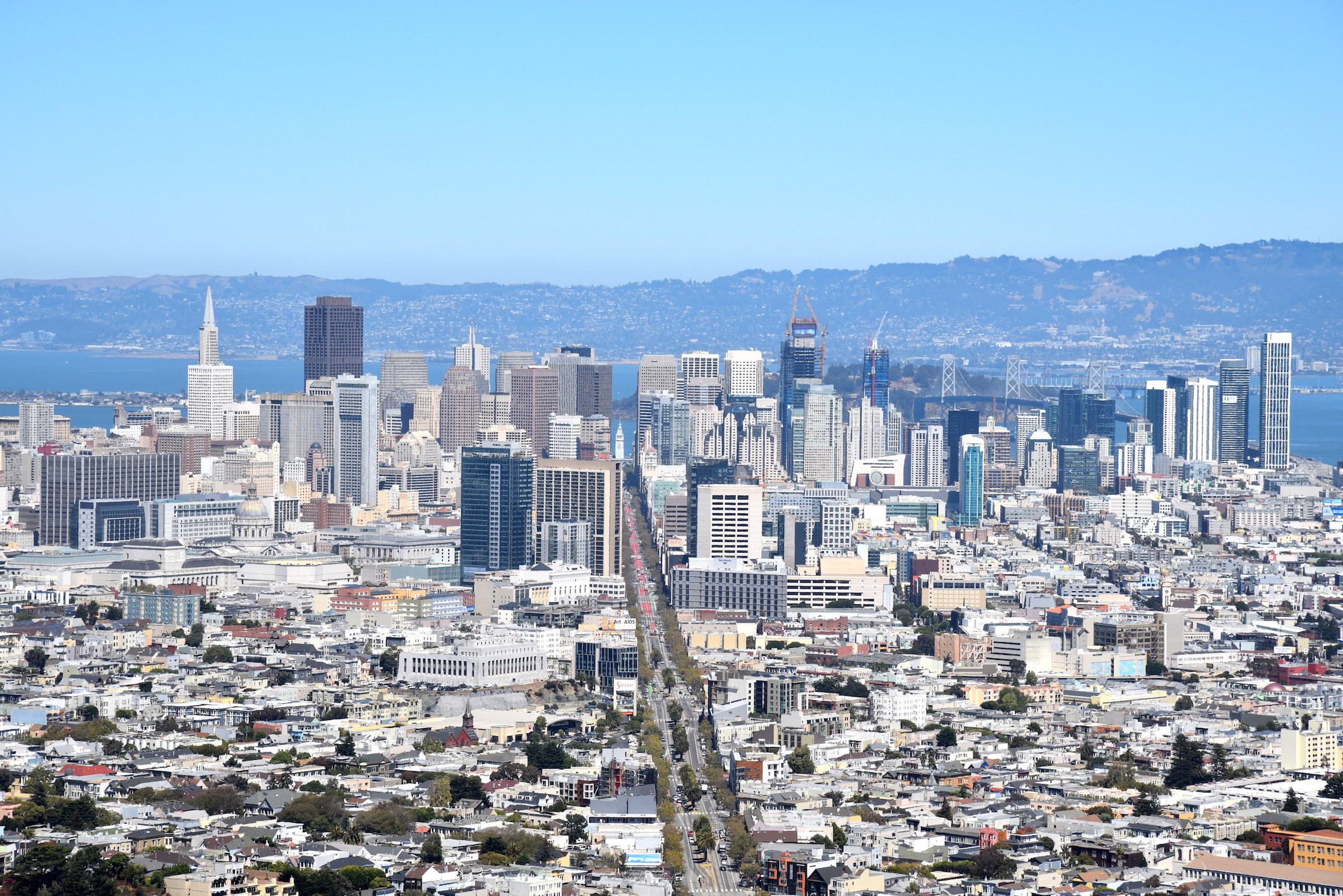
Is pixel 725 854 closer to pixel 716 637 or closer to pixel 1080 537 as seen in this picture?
pixel 716 637

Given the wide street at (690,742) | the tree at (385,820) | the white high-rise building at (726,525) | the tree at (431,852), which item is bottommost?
the wide street at (690,742)

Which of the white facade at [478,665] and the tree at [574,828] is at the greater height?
the tree at [574,828]

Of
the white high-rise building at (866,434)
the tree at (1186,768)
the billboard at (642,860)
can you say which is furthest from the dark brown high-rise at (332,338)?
the billboard at (642,860)

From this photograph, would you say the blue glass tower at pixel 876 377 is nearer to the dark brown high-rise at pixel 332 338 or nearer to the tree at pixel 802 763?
the dark brown high-rise at pixel 332 338

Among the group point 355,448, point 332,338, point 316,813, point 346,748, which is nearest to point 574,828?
point 316,813

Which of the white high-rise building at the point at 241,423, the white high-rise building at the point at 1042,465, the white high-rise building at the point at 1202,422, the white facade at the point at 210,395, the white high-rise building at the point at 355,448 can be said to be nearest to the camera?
the white high-rise building at the point at 355,448

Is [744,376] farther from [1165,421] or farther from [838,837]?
[838,837]

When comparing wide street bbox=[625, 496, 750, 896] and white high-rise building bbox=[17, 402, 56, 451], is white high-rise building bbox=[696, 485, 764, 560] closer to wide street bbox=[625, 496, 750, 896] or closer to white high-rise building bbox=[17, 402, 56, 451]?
wide street bbox=[625, 496, 750, 896]
